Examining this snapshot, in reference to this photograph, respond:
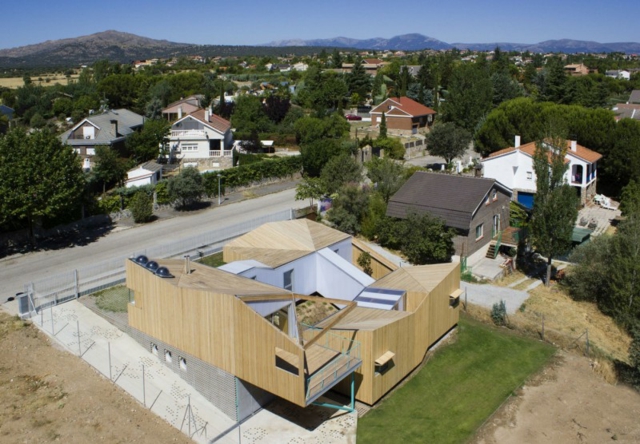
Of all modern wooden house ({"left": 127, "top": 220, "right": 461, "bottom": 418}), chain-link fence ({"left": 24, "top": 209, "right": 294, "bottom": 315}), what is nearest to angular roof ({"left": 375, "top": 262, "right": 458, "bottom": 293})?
modern wooden house ({"left": 127, "top": 220, "right": 461, "bottom": 418})

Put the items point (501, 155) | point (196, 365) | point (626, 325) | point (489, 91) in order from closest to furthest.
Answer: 1. point (196, 365)
2. point (626, 325)
3. point (501, 155)
4. point (489, 91)

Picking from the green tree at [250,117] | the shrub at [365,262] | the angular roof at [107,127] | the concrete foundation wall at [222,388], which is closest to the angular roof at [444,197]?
the shrub at [365,262]

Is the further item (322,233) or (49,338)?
(322,233)

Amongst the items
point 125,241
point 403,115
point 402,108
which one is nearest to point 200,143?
point 125,241

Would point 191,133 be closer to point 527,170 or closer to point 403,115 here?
point 527,170

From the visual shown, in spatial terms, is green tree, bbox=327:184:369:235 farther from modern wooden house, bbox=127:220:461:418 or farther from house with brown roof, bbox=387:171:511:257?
modern wooden house, bbox=127:220:461:418

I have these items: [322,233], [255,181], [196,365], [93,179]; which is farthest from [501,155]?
[196,365]

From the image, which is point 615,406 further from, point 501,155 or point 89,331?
point 501,155
